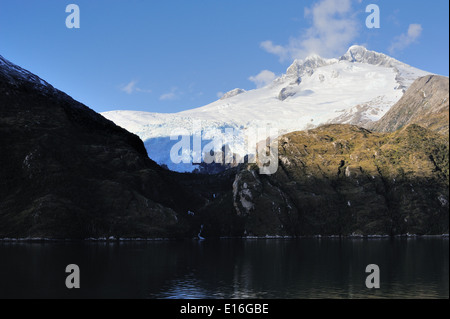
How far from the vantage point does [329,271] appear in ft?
495

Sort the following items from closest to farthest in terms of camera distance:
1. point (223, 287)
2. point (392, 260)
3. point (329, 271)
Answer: point (223, 287) < point (329, 271) < point (392, 260)

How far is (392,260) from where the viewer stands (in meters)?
182

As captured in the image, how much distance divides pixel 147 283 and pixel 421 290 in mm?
69534
